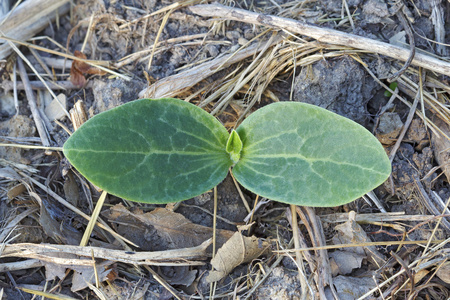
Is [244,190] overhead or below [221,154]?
below

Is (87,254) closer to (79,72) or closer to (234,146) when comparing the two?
(234,146)

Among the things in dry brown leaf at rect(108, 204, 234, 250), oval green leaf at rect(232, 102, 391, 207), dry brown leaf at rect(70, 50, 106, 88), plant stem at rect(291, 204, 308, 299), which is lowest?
plant stem at rect(291, 204, 308, 299)

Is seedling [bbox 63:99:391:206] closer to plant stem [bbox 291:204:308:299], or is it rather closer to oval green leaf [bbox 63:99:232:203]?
oval green leaf [bbox 63:99:232:203]

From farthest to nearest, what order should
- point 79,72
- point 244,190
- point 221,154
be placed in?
point 79,72 → point 244,190 → point 221,154

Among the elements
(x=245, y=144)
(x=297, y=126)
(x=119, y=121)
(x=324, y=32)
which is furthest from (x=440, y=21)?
(x=119, y=121)

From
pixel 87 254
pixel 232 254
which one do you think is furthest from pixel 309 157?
pixel 87 254

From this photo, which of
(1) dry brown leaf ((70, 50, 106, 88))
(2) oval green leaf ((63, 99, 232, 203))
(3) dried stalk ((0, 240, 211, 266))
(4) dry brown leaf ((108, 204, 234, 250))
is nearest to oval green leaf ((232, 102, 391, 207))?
(2) oval green leaf ((63, 99, 232, 203))

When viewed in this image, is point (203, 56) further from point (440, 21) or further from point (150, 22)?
point (440, 21)
